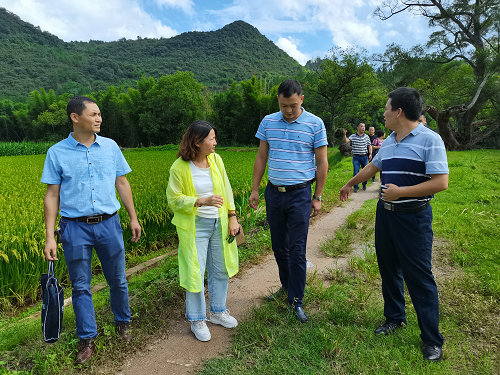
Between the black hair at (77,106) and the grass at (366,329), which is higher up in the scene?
the black hair at (77,106)

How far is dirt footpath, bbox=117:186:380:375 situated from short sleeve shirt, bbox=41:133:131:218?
115 cm

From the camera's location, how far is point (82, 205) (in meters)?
2.24

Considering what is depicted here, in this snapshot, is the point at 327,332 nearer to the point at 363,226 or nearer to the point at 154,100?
the point at 363,226

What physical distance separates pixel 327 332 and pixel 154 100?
125 feet

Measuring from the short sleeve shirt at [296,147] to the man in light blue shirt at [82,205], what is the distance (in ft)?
4.62

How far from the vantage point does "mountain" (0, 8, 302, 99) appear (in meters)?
82.6

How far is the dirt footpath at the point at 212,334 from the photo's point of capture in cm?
229

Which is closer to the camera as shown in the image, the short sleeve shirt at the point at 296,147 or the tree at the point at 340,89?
the short sleeve shirt at the point at 296,147

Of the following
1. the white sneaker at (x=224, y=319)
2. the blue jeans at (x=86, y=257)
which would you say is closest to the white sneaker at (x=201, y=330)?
the white sneaker at (x=224, y=319)

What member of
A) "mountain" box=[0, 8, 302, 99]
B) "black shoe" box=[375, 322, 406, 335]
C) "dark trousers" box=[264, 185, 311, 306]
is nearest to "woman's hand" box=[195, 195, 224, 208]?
"dark trousers" box=[264, 185, 311, 306]

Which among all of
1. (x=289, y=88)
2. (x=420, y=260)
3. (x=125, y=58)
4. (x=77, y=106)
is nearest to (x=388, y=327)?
(x=420, y=260)

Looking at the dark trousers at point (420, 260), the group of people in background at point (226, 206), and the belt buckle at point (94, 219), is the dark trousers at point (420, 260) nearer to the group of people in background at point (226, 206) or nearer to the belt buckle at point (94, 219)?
the group of people in background at point (226, 206)

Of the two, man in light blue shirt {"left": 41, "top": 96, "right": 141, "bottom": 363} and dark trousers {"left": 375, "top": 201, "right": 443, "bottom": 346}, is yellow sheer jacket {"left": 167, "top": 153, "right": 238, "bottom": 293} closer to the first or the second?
man in light blue shirt {"left": 41, "top": 96, "right": 141, "bottom": 363}

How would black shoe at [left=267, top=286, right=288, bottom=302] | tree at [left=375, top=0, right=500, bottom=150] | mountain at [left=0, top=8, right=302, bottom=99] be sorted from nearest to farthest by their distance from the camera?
black shoe at [left=267, top=286, right=288, bottom=302]
tree at [left=375, top=0, right=500, bottom=150]
mountain at [left=0, top=8, right=302, bottom=99]
